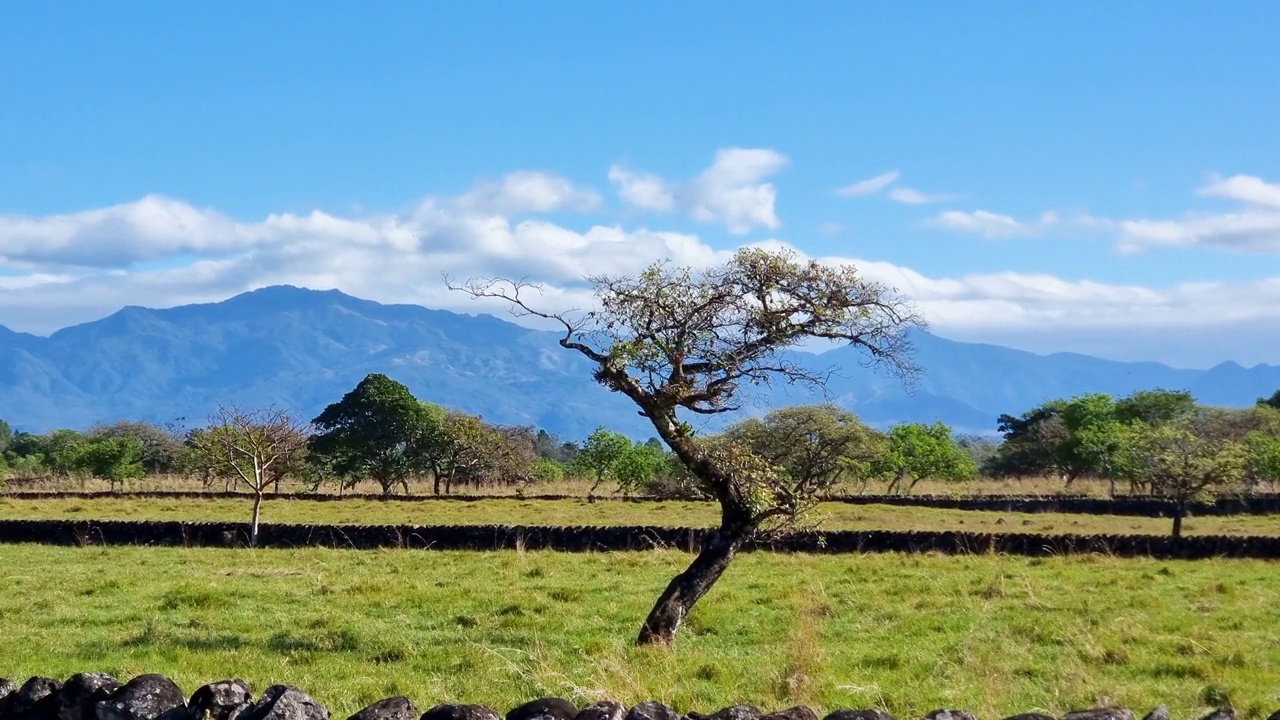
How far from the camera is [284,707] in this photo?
7.79 meters

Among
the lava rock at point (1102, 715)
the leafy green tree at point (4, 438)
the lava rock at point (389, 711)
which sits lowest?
the lava rock at point (389, 711)

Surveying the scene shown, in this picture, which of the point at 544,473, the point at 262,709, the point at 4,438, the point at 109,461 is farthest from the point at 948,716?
the point at 4,438

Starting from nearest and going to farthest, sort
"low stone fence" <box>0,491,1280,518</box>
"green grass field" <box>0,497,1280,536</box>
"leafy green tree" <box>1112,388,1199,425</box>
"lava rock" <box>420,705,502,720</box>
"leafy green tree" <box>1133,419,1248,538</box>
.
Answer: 1. "lava rock" <box>420,705,502,720</box>
2. "leafy green tree" <box>1133,419,1248,538</box>
3. "green grass field" <box>0,497,1280,536</box>
4. "low stone fence" <box>0,491,1280,518</box>
5. "leafy green tree" <box>1112,388,1199,425</box>

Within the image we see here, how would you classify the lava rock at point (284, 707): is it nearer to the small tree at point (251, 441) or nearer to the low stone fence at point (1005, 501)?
the small tree at point (251, 441)

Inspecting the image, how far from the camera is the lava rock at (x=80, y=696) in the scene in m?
8.16

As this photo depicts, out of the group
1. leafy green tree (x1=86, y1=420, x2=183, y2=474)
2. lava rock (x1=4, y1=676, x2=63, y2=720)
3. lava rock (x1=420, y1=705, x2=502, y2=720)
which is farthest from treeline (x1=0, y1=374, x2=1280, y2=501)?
lava rock (x1=420, y1=705, x2=502, y2=720)

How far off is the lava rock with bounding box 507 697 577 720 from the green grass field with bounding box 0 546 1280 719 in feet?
9.31

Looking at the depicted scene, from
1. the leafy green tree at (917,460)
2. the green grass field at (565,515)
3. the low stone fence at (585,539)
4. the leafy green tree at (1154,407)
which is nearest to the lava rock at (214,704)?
the low stone fence at (585,539)

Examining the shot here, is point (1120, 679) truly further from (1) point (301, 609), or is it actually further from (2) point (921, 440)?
(2) point (921, 440)

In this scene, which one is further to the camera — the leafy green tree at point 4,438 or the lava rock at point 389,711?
the leafy green tree at point 4,438

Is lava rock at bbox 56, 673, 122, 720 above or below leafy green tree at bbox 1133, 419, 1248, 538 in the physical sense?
below

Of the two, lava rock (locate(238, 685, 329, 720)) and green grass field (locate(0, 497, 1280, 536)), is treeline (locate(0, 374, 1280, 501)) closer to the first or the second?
green grass field (locate(0, 497, 1280, 536))

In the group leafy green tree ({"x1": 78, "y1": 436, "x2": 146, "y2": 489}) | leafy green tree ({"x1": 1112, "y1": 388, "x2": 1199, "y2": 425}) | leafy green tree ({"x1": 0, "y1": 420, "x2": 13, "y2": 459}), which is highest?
leafy green tree ({"x1": 1112, "y1": 388, "x2": 1199, "y2": 425})

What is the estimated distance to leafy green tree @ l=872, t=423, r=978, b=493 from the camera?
68.4 meters
